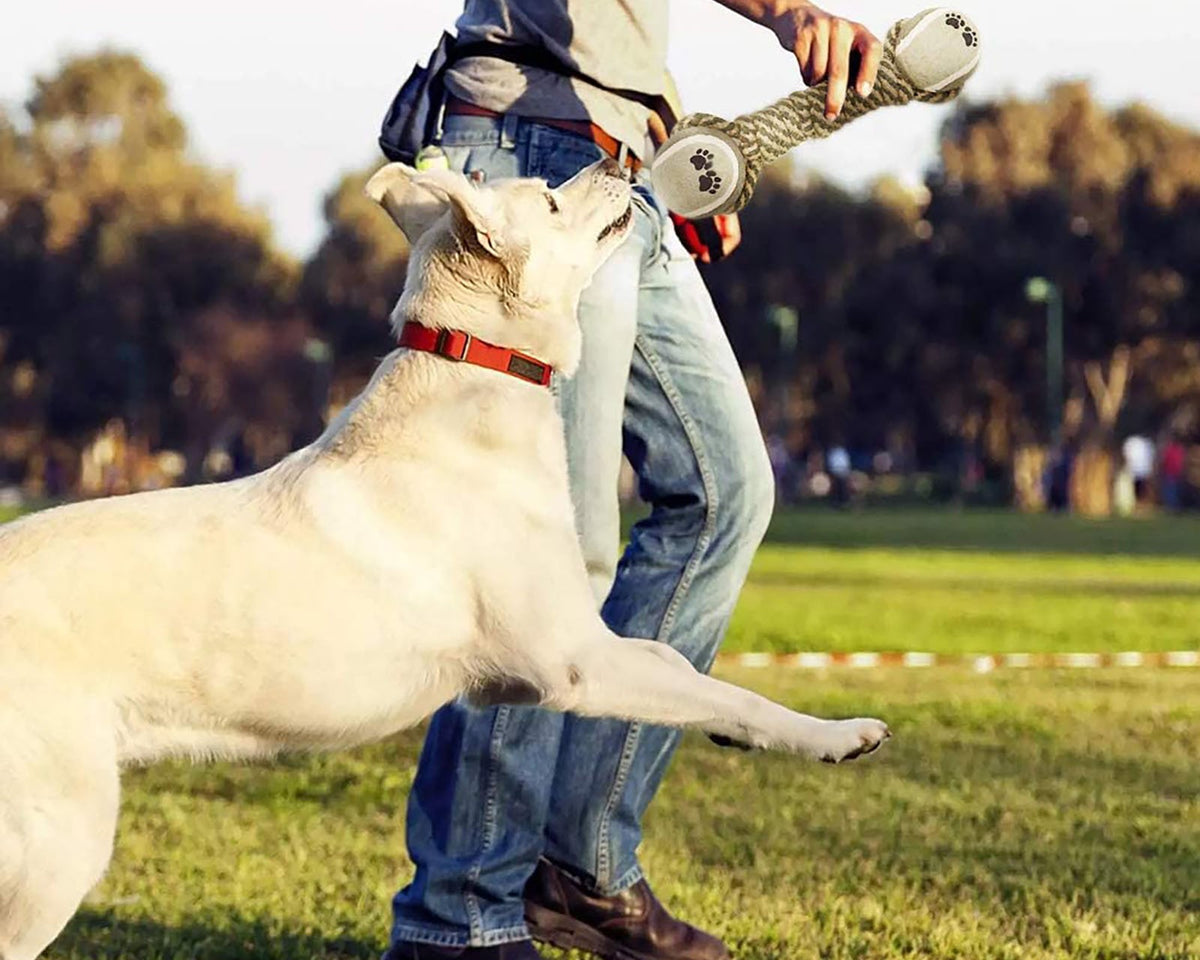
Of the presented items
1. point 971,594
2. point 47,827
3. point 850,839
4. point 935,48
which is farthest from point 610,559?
point 971,594

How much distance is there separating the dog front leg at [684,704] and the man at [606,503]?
0.77 metres

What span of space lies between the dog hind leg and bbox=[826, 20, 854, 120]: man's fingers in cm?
225

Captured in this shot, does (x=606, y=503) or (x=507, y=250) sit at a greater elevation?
(x=507, y=250)

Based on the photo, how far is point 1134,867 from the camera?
6383mm

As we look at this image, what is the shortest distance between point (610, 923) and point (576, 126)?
202 centimetres

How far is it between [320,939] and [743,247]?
61897 mm

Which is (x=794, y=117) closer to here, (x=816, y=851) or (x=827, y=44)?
(x=827, y=44)

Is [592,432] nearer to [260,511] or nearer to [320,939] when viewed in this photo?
[260,511]

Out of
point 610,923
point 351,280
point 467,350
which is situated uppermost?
point 467,350

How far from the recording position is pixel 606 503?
17.0 feet

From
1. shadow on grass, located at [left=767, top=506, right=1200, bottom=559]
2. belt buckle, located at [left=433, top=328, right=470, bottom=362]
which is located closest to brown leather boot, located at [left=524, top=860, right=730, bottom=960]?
belt buckle, located at [left=433, top=328, right=470, bottom=362]

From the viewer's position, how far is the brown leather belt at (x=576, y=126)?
5.16 meters

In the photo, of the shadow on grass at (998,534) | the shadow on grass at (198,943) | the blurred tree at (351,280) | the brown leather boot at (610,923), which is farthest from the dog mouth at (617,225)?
the blurred tree at (351,280)

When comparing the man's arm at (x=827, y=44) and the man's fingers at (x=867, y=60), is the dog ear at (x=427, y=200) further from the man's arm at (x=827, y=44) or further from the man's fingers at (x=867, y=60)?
the man's fingers at (x=867, y=60)
